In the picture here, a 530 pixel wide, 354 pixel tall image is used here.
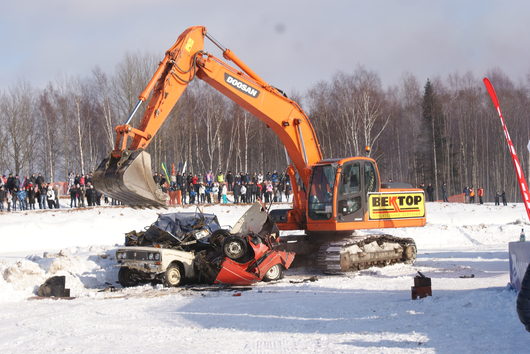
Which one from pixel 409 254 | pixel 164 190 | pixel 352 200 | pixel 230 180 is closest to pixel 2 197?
pixel 164 190

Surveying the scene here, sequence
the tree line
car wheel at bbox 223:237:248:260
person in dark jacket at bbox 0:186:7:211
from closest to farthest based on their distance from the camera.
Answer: car wheel at bbox 223:237:248:260, person in dark jacket at bbox 0:186:7:211, the tree line

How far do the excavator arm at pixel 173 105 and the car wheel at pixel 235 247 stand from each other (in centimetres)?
186

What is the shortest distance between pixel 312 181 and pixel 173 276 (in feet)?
14.0

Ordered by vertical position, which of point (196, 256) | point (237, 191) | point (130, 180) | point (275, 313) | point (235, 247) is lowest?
point (275, 313)

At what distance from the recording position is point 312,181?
15.5 meters

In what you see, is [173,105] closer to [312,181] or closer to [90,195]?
[312,181]

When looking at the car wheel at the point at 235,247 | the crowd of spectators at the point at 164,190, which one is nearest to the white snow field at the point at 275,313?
the car wheel at the point at 235,247

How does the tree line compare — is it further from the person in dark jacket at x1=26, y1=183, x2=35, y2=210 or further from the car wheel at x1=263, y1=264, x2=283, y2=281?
the car wheel at x1=263, y1=264, x2=283, y2=281

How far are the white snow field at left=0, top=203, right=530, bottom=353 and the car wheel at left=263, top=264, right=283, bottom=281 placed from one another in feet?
0.65

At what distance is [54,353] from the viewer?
7211 mm

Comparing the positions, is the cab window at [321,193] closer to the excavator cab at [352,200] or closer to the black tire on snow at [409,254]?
the excavator cab at [352,200]

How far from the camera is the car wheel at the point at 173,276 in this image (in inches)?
516

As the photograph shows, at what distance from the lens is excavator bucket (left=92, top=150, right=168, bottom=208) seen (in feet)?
38.5

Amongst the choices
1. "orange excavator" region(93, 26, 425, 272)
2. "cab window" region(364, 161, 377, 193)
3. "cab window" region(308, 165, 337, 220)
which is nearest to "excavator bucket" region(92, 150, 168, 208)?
"orange excavator" region(93, 26, 425, 272)
